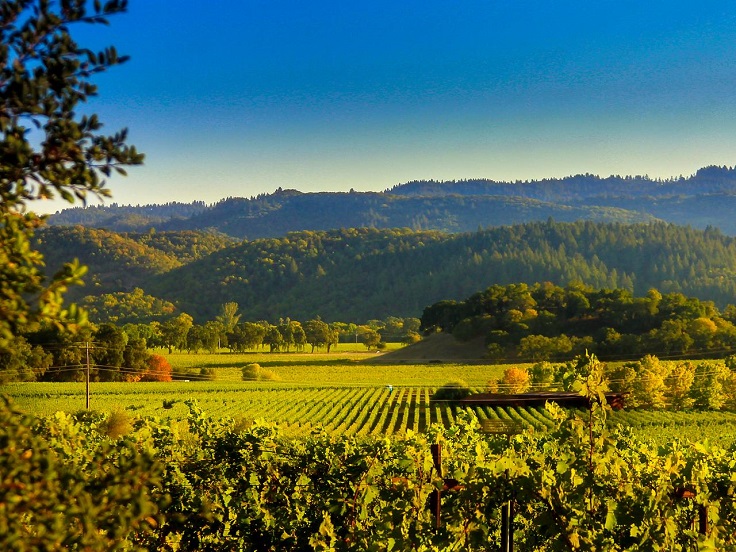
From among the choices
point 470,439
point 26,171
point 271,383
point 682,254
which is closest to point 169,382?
point 271,383

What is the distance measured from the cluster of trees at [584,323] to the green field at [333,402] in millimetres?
14403

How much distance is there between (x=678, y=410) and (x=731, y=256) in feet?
472

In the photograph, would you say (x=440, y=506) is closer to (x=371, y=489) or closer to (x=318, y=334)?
(x=371, y=489)

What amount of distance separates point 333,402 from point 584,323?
55887mm

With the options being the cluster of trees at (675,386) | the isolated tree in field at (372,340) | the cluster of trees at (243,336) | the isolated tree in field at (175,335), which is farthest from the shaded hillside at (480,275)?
the cluster of trees at (675,386)

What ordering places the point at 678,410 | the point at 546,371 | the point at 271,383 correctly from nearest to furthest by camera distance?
1. the point at 678,410
2. the point at 546,371
3. the point at 271,383

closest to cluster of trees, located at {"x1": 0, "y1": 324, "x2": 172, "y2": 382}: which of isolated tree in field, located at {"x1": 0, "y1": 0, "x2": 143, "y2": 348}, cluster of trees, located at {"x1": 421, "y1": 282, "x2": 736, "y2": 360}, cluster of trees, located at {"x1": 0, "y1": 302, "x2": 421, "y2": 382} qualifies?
cluster of trees, located at {"x1": 0, "y1": 302, "x2": 421, "y2": 382}

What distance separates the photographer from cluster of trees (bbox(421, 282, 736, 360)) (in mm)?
Result: 80375

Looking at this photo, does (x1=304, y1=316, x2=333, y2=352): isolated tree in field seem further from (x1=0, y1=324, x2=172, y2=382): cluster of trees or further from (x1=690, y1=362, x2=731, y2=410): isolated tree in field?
(x1=690, y1=362, x2=731, y2=410): isolated tree in field

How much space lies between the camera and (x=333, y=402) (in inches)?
2112

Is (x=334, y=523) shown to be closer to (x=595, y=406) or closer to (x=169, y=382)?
(x=595, y=406)

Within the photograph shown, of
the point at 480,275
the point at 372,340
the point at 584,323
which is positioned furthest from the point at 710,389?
the point at 480,275

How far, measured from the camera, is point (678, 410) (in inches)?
1917

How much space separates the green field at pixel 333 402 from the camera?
4163 centimetres
